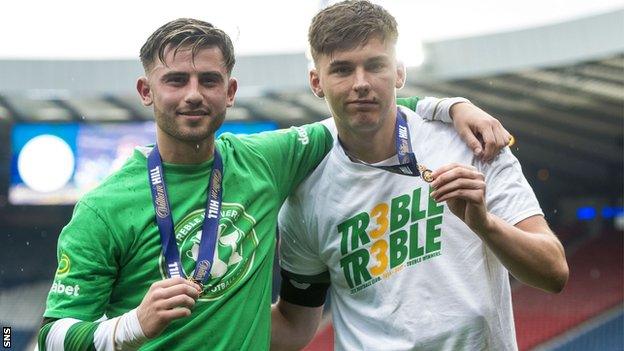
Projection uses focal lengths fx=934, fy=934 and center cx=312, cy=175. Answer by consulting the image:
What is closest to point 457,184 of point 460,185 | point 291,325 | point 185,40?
point 460,185

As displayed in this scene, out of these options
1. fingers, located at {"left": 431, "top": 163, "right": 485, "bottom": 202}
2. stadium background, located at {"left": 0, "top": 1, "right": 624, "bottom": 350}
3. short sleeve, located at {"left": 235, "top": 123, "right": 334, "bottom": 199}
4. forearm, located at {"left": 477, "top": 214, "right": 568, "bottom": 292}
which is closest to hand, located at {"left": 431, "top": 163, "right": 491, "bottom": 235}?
fingers, located at {"left": 431, "top": 163, "right": 485, "bottom": 202}

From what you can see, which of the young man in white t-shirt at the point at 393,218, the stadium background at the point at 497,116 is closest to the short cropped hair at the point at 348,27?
the young man in white t-shirt at the point at 393,218

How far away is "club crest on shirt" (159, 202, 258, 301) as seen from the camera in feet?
8.64

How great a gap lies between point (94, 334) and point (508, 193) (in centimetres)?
124

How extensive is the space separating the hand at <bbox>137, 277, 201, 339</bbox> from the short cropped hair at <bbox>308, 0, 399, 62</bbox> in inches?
36.9

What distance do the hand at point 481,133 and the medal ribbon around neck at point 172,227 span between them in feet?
2.57

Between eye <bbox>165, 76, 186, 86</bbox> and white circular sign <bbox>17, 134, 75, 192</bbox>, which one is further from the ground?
eye <bbox>165, 76, 186, 86</bbox>

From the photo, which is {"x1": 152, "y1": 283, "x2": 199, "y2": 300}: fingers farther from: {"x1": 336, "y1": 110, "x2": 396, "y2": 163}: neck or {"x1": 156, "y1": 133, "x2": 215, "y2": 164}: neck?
{"x1": 336, "y1": 110, "x2": 396, "y2": 163}: neck

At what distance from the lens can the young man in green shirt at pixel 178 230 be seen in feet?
8.36

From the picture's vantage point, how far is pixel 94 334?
97.7 inches

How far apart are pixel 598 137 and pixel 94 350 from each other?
18.9 m

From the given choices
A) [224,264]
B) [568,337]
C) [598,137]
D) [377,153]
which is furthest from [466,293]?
[598,137]

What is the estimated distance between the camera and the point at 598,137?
65.9 feet

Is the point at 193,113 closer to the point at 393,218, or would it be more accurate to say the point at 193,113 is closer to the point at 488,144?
the point at 393,218
